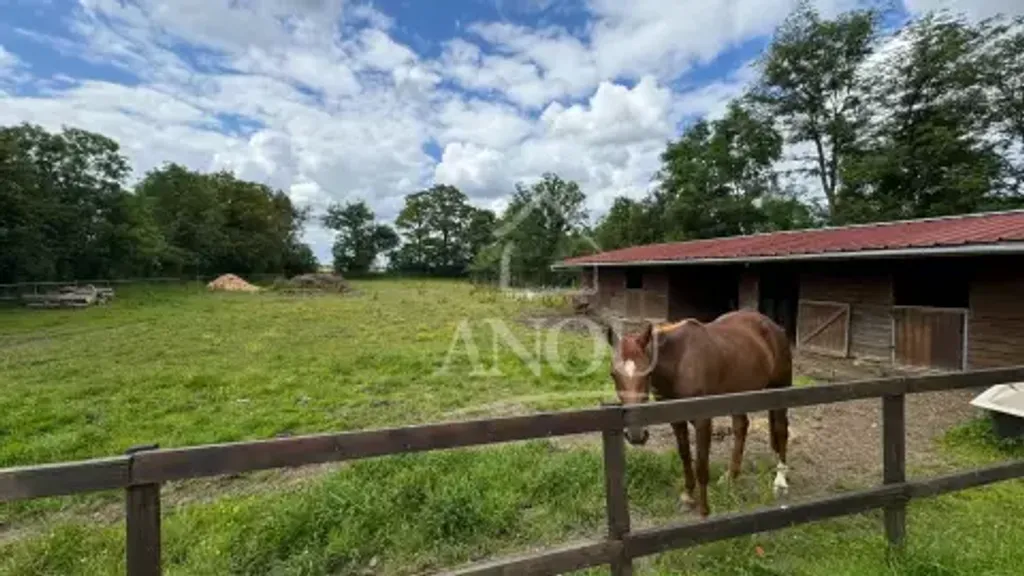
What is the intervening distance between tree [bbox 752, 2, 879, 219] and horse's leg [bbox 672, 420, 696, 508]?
83.8 ft

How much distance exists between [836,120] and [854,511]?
97.1 ft

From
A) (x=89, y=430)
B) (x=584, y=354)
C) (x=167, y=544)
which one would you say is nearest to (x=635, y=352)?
(x=167, y=544)

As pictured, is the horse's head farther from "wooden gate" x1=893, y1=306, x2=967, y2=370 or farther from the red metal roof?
"wooden gate" x1=893, y1=306, x2=967, y2=370

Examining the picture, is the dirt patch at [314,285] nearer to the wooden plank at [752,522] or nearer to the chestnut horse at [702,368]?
the chestnut horse at [702,368]

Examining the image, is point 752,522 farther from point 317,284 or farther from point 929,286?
point 317,284

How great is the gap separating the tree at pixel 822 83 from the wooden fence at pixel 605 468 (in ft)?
85.3

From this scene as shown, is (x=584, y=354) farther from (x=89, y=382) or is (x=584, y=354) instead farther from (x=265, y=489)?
(x=89, y=382)

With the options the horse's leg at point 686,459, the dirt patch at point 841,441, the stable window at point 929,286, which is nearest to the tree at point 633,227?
the stable window at point 929,286

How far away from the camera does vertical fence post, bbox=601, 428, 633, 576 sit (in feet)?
7.45

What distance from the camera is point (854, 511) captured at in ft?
8.80

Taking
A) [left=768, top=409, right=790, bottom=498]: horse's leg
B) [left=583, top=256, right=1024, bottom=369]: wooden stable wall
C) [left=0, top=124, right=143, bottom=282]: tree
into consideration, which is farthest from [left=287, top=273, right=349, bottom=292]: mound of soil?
→ [left=768, top=409, right=790, bottom=498]: horse's leg

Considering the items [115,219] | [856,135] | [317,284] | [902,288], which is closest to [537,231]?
[317,284]

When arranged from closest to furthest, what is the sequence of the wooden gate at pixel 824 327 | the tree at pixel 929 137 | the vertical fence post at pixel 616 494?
1. the vertical fence post at pixel 616 494
2. the wooden gate at pixel 824 327
3. the tree at pixel 929 137

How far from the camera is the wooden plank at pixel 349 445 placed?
171cm
